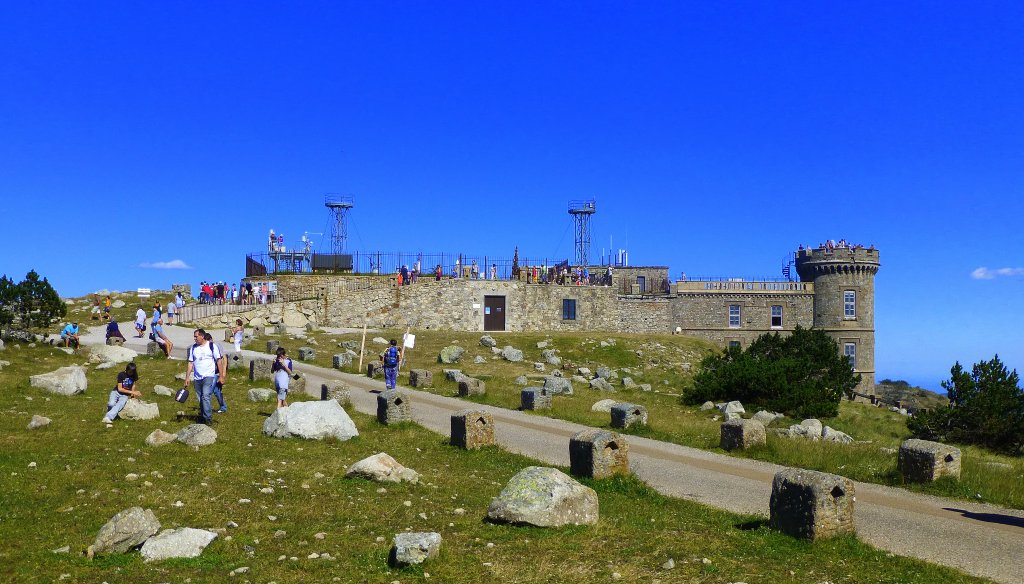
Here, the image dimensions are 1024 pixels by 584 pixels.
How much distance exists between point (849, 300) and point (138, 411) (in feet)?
186

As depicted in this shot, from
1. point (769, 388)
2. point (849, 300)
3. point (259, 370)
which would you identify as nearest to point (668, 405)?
point (769, 388)

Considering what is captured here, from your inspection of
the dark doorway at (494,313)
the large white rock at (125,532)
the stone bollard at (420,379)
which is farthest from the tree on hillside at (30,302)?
the dark doorway at (494,313)

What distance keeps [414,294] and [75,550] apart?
45211mm

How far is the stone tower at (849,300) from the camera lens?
60.8m

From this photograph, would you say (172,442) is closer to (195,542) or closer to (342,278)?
(195,542)

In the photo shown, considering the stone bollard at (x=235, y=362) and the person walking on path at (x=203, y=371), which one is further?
the stone bollard at (x=235, y=362)

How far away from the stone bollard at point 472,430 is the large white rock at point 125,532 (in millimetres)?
7581

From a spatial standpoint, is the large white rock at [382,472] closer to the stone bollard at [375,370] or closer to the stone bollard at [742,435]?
the stone bollard at [742,435]

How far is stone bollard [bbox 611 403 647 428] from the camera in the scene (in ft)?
65.4

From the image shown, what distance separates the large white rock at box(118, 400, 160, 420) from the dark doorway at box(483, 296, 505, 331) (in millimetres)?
38563

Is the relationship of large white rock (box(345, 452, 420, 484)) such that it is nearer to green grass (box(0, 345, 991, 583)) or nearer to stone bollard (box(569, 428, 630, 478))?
green grass (box(0, 345, 991, 583))

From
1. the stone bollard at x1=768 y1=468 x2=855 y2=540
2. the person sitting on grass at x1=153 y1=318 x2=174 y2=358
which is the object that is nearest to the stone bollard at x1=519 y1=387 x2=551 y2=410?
the stone bollard at x1=768 y1=468 x2=855 y2=540

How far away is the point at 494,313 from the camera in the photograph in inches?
2216

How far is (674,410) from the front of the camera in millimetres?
26625
